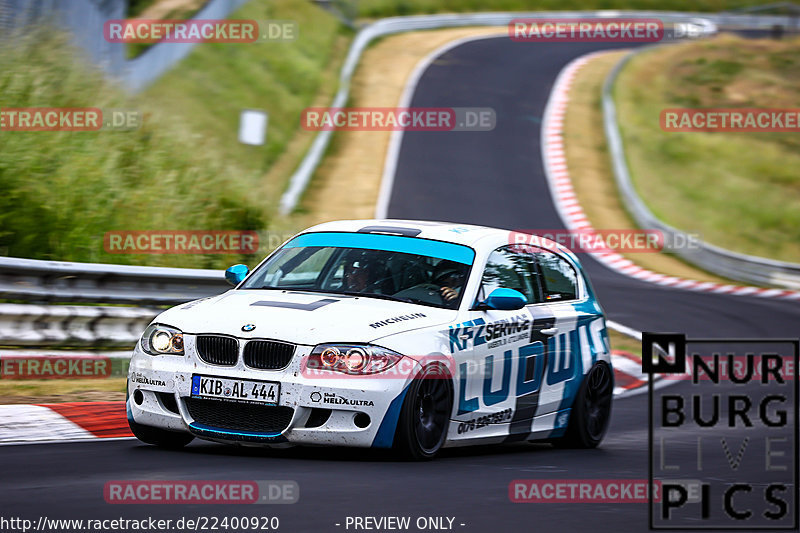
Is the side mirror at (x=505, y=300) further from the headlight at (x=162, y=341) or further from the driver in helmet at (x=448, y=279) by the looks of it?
the headlight at (x=162, y=341)

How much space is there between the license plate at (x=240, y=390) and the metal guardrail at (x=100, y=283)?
12.9 feet

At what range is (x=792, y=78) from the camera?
42.2m

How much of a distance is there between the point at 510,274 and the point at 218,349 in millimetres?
2390

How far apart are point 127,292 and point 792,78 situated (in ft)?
115

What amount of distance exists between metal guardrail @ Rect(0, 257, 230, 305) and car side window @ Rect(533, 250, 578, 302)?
Answer: 3.91 m

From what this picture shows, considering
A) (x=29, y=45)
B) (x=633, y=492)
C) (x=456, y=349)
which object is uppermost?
(x=29, y=45)

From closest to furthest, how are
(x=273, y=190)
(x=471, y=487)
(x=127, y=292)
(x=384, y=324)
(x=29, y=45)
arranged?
(x=471, y=487), (x=384, y=324), (x=127, y=292), (x=29, y=45), (x=273, y=190)

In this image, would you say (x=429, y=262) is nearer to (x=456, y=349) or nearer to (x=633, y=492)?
(x=456, y=349)

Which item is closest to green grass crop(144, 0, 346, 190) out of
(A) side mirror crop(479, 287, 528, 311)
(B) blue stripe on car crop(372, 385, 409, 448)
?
(A) side mirror crop(479, 287, 528, 311)

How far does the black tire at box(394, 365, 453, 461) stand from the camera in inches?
278

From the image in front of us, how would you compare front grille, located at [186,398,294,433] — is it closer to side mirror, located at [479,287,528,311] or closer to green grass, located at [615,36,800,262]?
side mirror, located at [479,287,528,311]

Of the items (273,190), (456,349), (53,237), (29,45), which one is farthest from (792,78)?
(456,349)

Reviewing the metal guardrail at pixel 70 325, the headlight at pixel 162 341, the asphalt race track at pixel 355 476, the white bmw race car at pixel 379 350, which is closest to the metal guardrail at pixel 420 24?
the metal guardrail at pixel 70 325

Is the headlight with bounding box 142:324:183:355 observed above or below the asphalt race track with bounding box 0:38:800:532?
above
